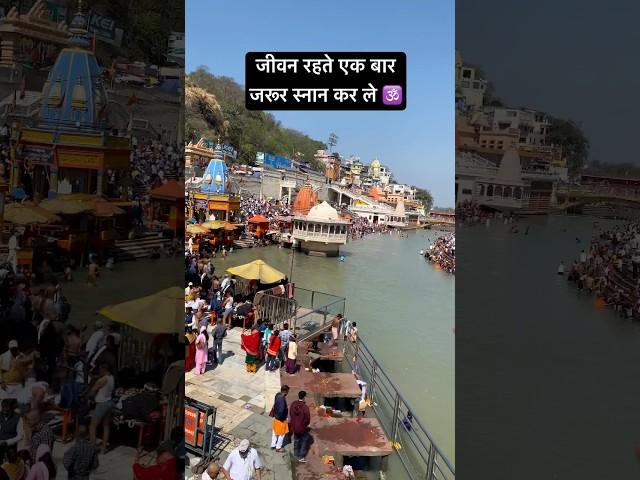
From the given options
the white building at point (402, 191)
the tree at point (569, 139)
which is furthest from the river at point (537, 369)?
the white building at point (402, 191)

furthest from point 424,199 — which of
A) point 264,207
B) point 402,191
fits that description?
point 264,207

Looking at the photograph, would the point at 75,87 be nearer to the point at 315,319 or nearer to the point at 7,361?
the point at 7,361

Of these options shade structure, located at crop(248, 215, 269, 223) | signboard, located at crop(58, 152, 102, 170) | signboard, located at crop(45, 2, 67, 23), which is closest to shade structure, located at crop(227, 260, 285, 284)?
signboard, located at crop(58, 152, 102, 170)

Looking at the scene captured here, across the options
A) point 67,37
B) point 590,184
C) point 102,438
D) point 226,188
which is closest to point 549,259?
point 590,184

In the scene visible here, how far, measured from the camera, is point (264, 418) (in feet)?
12.9

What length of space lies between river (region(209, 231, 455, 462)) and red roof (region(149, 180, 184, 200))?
3572 mm

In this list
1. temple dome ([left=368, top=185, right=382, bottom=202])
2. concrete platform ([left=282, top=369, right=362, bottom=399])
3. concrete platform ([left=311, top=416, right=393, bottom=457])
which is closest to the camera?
concrete platform ([left=311, top=416, right=393, bottom=457])

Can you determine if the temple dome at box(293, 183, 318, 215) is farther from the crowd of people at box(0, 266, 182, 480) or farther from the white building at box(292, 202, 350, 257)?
the crowd of people at box(0, 266, 182, 480)

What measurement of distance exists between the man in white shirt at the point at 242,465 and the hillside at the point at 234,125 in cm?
1815

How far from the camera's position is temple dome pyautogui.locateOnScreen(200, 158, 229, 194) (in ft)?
55.1

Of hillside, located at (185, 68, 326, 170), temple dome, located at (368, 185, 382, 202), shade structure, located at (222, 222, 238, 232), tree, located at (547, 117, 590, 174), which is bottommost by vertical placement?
shade structure, located at (222, 222, 238, 232)

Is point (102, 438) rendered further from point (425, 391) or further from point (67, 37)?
point (425, 391)

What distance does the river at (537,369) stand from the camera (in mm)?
3850

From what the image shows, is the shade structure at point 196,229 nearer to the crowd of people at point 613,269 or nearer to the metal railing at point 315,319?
the metal railing at point 315,319
